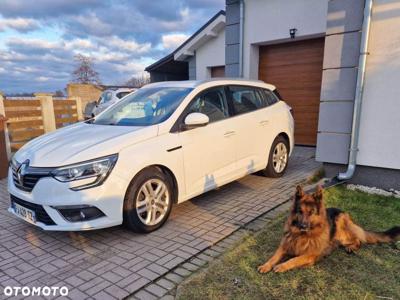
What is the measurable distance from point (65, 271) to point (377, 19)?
531cm

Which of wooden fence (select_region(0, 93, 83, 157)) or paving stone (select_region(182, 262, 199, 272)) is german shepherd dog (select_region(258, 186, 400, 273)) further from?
wooden fence (select_region(0, 93, 83, 157))

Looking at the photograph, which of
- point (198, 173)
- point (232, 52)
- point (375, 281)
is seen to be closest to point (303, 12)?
point (232, 52)

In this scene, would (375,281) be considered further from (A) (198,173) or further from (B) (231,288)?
(A) (198,173)

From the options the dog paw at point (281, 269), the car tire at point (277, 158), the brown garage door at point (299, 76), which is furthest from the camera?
the brown garage door at point (299, 76)

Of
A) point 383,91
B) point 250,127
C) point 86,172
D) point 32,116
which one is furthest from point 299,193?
point 32,116

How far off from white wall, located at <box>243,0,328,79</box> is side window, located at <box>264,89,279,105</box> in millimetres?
2378

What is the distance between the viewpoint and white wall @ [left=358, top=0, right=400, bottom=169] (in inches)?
179

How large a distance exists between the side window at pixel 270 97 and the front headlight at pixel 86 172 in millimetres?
3341

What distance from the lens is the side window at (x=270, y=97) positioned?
5.53 metres

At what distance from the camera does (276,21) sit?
7324 mm

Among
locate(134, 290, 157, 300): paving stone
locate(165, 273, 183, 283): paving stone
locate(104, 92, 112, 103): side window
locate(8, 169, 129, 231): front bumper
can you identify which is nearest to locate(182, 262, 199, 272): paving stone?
locate(165, 273, 183, 283): paving stone

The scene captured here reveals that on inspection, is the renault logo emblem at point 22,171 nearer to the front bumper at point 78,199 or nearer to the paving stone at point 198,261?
the front bumper at point 78,199

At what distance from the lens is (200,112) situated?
4.23 m

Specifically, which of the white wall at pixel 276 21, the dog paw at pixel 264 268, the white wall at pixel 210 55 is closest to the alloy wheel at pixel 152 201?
the dog paw at pixel 264 268
